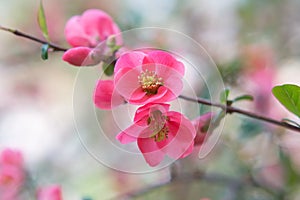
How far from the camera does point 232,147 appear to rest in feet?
3.67

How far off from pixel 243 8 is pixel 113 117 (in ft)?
3.52

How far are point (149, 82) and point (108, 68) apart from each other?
0.09 metres

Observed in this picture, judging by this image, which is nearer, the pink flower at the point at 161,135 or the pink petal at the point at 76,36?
the pink flower at the point at 161,135

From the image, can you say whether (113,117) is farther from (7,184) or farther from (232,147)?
(232,147)

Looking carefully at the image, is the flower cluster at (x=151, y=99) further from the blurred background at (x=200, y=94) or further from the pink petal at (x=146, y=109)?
the blurred background at (x=200, y=94)

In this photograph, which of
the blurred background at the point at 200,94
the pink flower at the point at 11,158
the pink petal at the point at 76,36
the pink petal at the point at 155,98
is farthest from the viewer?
the blurred background at the point at 200,94

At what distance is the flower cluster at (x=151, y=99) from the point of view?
529 mm

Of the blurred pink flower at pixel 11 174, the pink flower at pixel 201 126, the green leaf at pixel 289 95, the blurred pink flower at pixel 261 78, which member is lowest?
the blurred pink flower at pixel 11 174

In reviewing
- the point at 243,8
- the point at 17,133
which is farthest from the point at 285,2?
the point at 17,133

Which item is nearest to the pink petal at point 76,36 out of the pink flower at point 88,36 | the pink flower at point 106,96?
the pink flower at point 88,36

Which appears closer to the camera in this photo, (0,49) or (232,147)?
(232,147)

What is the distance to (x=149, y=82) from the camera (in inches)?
21.0

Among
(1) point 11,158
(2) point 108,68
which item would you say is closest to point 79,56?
(2) point 108,68

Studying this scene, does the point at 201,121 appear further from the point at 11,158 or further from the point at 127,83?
the point at 11,158
